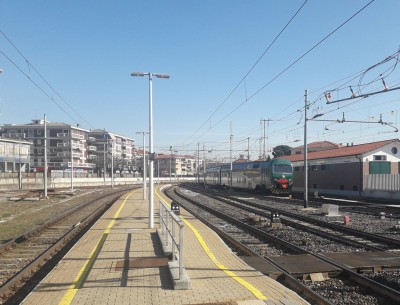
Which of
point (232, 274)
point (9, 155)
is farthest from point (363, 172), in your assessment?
point (9, 155)

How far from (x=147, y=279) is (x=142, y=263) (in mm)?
1447

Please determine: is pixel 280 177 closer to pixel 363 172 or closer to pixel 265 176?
pixel 265 176

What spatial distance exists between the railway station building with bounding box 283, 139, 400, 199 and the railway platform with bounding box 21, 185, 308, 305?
30.0m

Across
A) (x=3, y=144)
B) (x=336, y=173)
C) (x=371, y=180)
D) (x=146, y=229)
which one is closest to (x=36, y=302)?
(x=146, y=229)

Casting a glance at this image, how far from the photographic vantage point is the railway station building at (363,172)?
38188 mm

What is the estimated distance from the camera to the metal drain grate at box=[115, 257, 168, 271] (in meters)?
9.05

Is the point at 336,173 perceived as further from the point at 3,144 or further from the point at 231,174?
the point at 3,144

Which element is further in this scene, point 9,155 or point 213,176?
point 9,155

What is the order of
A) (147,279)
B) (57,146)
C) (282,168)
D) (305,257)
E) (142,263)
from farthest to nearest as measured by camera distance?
(57,146)
(282,168)
(305,257)
(142,263)
(147,279)

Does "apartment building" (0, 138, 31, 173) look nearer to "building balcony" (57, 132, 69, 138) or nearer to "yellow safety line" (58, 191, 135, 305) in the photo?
"building balcony" (57, 132, 69, 138)

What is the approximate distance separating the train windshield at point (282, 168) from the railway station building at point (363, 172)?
334 cm

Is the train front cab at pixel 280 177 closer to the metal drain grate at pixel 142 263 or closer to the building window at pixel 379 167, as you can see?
the building window at pixel 379 167

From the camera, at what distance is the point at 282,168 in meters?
41.5

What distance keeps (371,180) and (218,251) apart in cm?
3262
